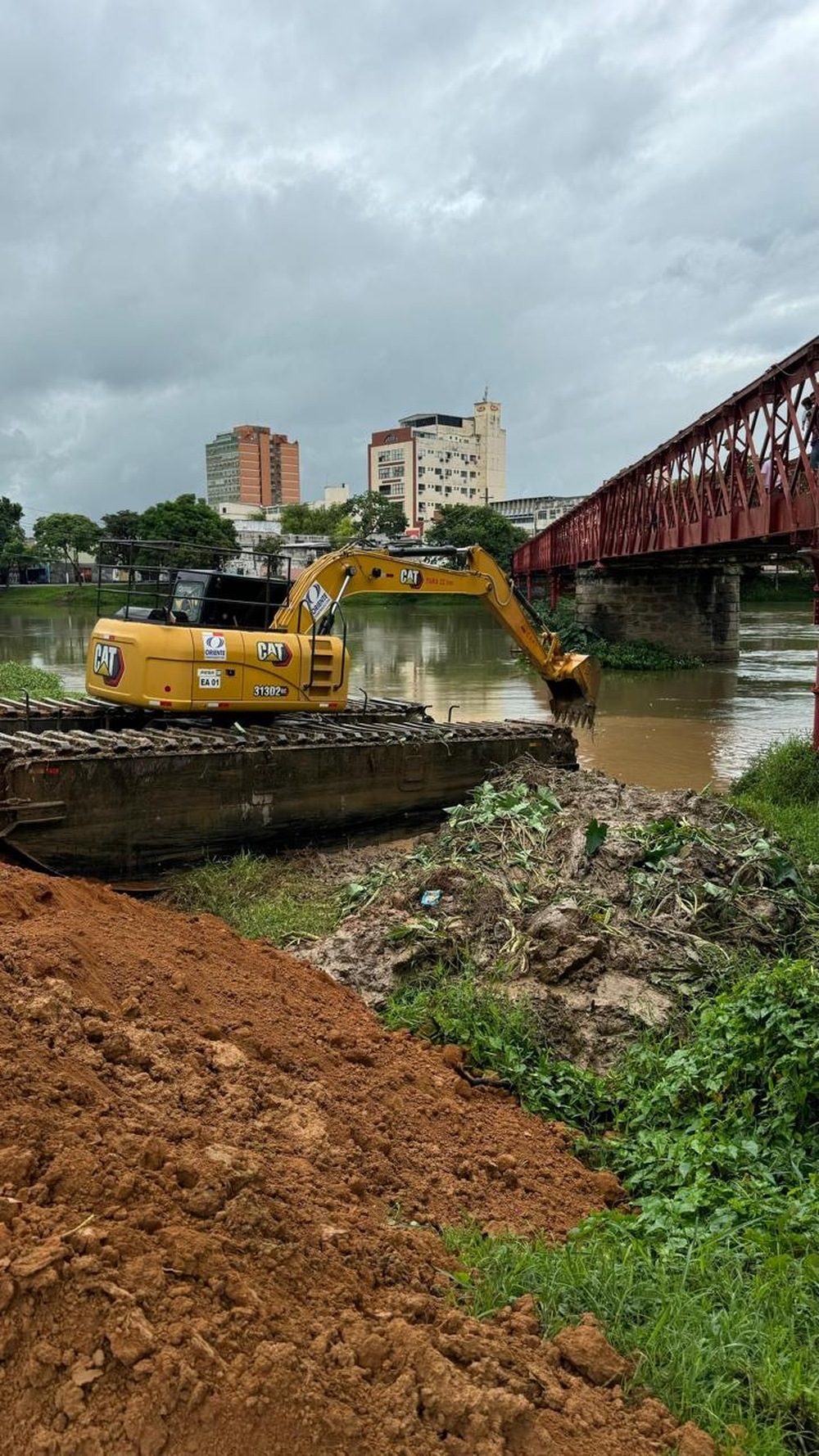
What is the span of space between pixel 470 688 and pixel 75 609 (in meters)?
46.8

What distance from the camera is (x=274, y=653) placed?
10.8 metres

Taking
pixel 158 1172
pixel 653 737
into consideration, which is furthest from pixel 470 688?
pixel 158 1172

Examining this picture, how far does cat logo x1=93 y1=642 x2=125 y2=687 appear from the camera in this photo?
1042 centimetres

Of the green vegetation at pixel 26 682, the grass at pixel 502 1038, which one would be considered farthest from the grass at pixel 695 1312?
the green vegetation at pixel 26 682

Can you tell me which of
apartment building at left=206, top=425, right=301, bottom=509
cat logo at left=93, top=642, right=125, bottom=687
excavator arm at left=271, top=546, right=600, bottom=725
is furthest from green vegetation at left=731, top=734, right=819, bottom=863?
apartment building at left=206, top=425, right=301, bottom=509

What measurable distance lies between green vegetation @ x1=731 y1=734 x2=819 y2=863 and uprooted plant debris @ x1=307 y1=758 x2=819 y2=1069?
131 cm

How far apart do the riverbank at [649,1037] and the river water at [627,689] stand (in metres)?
7.53

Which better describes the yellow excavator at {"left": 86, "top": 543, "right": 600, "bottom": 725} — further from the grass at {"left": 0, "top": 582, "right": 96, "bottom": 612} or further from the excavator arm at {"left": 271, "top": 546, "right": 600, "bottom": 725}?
the grass at {"left": 0, "top": 582, "right": 96, "bottom": 612}

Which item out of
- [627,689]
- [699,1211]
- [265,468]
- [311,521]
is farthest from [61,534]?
[265,468]

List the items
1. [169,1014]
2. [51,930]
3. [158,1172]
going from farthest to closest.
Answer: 1. [51,930]
2. [169,1014]
3. [158,1172]

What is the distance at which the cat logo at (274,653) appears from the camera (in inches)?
421

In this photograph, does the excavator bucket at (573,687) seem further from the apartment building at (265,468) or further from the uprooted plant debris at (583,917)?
the apartment building at (265,468)

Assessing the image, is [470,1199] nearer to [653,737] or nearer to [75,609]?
[653,737]

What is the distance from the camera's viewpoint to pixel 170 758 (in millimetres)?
9656
